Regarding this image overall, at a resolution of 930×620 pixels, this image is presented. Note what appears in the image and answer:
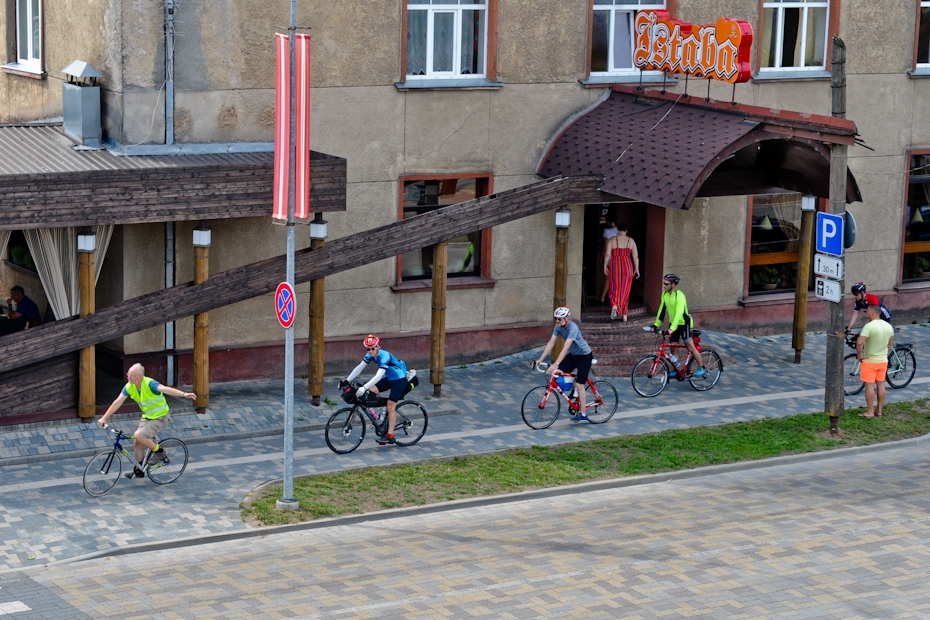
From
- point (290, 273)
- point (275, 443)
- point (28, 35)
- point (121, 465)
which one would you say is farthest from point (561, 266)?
point (28, 35)

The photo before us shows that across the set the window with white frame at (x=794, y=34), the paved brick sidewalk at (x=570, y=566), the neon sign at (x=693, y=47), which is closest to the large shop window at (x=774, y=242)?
the window with white frame at (x=794, y=34)

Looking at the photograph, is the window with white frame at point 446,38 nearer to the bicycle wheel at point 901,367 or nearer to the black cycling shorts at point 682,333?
the black cycling shorts at point 682,333

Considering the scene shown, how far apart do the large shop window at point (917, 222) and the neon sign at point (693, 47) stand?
22.3ft

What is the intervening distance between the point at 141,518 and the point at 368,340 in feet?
13.1

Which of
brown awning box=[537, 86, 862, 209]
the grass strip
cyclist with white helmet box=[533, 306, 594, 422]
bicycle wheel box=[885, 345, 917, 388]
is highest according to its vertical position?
brown awning box=[537, 86, 862, 209]

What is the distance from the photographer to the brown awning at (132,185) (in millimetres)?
19062

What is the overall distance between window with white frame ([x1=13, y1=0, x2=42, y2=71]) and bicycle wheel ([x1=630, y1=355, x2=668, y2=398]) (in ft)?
35.7

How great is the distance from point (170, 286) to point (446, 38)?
6.15 m

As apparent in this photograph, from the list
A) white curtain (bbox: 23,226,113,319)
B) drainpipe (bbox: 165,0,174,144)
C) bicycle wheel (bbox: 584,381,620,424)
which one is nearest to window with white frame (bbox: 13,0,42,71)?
drainpipe (bbox: 165,0,174,144)

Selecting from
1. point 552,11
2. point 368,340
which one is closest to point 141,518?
point 368,340

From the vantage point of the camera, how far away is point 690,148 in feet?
73.5

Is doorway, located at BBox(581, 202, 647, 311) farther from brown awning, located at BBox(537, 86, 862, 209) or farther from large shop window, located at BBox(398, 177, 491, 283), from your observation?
large shop window, located at BBox(398, 177, 491, 283)

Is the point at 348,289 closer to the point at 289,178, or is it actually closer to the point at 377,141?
the point at 377,141

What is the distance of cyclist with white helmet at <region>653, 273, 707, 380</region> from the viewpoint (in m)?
23.2
